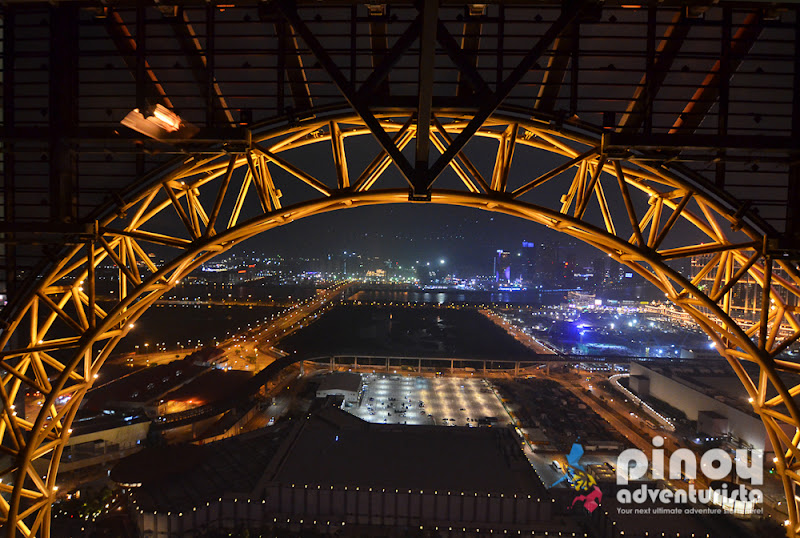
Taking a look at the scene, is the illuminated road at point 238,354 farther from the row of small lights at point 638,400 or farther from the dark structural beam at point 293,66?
the dark structural beam at point 293,66

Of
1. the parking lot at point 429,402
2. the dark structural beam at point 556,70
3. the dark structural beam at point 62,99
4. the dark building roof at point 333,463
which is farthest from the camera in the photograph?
the parking lot at point 429,402

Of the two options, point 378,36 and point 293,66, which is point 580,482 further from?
point 293,66

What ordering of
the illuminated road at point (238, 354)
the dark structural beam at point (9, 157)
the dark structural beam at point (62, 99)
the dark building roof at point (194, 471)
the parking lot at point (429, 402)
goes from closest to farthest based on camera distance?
1. the dark structural beam at point (62, 99)
2. the dark structural beam at point (9, 157)
3. the dark building roof at point (194, 471)
4. the parking lot at point (429, 402)
5. the illuminated road at point (238, 354)

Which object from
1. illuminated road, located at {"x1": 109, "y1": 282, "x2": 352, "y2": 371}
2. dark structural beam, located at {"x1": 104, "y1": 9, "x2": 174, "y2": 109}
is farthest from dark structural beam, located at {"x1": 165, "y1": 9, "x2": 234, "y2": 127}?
illuminated road, located at {"x1": 109, "y1": 282, "x2": 352, "y2": 371}

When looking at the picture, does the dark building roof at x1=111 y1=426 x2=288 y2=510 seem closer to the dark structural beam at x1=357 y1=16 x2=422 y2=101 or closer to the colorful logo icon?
the colorful logo icon

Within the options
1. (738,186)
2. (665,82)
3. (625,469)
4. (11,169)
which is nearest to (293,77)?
(11,169)

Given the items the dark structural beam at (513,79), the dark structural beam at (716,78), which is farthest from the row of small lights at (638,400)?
the dark structural beam at (513,79)

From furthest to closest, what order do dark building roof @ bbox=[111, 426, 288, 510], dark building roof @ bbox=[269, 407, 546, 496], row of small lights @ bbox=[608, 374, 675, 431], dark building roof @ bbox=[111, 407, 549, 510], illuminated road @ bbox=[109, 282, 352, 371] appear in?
illuminated road @ bbox=[109, 282, 352, 371] < row of small lights @ bbox=[608, 374, 675, 431] < dark building roof @ bbox=[269, 407, 546, 496] < dark building roof @ bbox=[111, 407, 549, 510] < dark building roof @ bbox=[111, 426, 288, 510]
